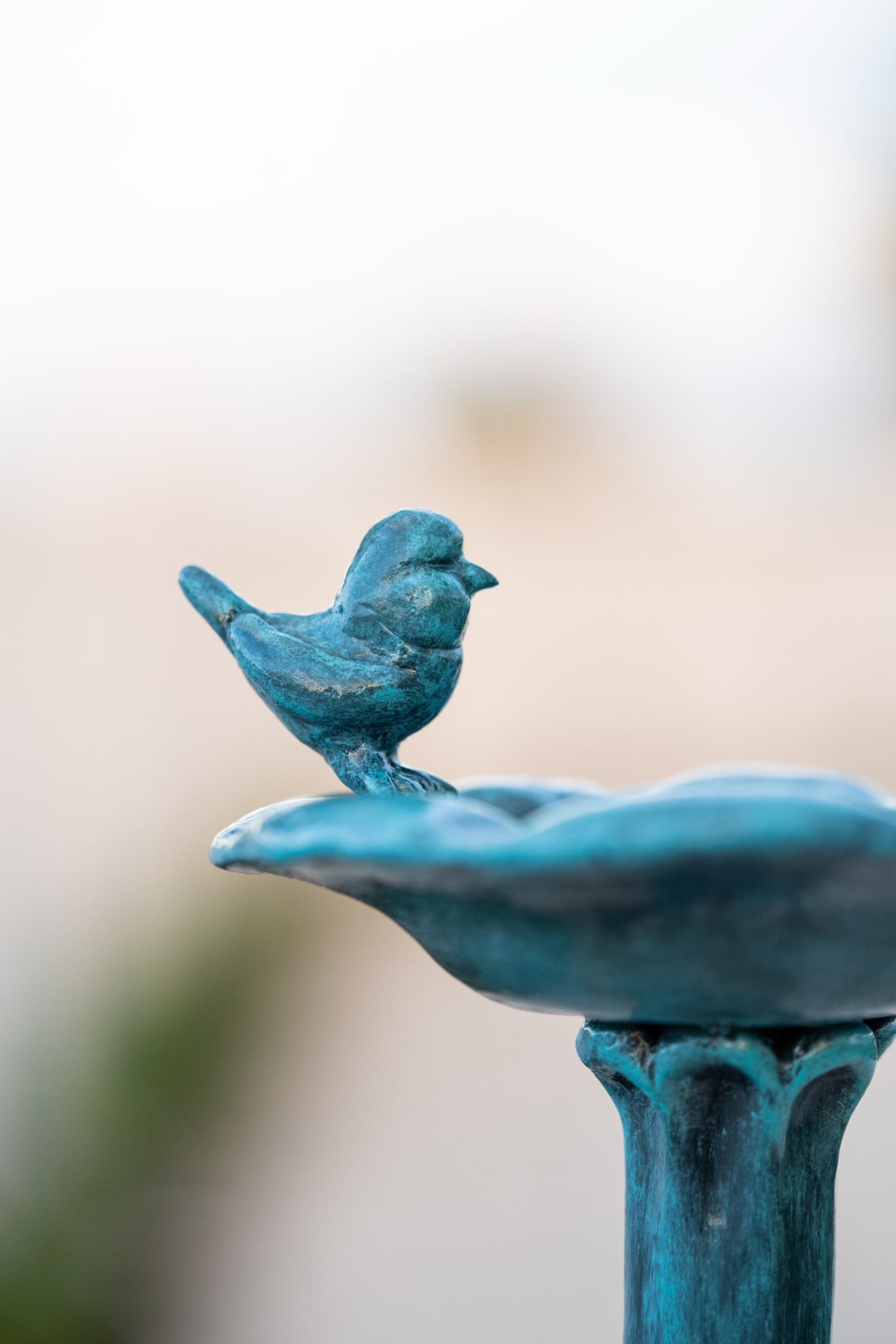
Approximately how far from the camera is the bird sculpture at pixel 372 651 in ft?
2.00

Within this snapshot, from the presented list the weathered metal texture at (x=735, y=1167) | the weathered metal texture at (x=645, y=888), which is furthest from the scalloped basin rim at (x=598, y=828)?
the weathered metal texture at (x=735, y=1167)

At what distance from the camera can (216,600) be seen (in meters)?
0.65

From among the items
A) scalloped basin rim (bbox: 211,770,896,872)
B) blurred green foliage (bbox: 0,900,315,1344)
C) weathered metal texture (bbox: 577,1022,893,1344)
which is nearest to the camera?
scalloped basin rim (bbox: 211,770,896,872)

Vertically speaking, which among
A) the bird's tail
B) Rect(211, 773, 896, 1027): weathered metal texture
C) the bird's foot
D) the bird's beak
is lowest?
Rect(211, 773, 896, 1027): weathered metal texture

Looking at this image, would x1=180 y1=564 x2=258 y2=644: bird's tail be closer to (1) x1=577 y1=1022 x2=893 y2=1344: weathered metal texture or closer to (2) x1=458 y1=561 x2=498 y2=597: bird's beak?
(2) x1=458 y1=561 x2=498 y2=597: bird's beak

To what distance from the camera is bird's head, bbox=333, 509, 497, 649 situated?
62 cm

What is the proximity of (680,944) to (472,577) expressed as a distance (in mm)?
233

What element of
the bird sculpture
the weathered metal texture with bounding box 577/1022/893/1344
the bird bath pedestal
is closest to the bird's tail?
the bird sculpture

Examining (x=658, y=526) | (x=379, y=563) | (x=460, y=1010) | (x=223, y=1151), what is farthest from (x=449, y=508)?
(x=379, y=563)

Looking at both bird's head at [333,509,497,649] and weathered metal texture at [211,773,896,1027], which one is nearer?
weathered metal texture at [211,773,896,1027]

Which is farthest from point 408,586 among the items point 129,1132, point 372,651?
point 129,1132

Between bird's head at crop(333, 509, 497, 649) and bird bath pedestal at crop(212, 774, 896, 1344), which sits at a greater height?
bird's head at crop(333, 509, 497, 649)

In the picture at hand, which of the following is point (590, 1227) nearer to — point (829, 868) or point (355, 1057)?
point (355, 1057)

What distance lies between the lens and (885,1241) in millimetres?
1609
